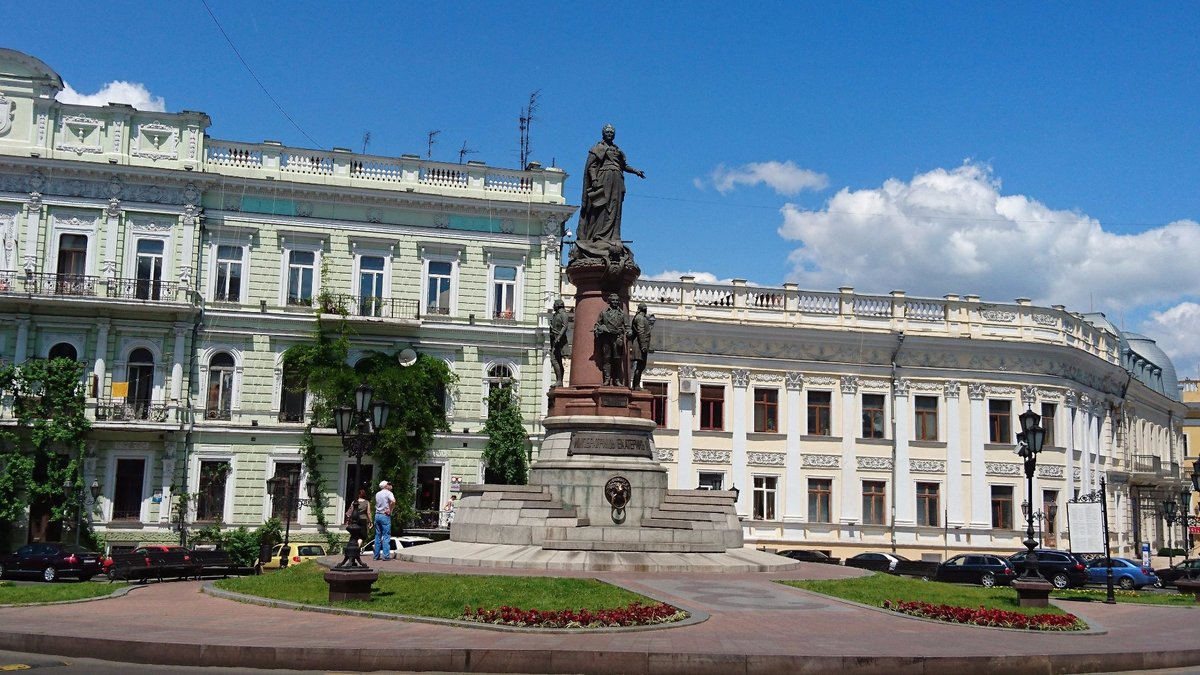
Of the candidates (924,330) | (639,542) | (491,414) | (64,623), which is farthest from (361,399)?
(924,330)

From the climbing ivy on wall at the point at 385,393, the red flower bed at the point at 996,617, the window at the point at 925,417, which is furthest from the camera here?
the window at the point at 925,417

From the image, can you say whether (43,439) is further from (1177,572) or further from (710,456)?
(1177,572)

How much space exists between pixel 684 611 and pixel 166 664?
7.26m

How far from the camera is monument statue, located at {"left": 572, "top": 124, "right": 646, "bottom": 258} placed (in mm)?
28375

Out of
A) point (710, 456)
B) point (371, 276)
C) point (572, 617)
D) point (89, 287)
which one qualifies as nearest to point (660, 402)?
point (710, 456)

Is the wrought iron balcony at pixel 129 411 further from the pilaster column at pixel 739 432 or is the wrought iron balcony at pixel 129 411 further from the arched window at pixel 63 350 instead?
the pilaster column at pixel 739 432

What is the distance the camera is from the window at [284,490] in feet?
150

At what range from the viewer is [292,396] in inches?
1837

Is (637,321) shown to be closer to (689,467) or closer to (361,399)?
(361,399)

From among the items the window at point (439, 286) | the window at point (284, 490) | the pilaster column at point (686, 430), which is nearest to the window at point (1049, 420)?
the pilaster column at point (686, 430)

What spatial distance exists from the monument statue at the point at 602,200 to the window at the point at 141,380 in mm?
23771

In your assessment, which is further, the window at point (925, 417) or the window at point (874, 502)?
the window at point (925, 417)

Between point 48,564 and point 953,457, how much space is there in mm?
36380

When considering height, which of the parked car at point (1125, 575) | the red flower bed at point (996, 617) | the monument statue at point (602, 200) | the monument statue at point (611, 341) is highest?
the monument statue at point (602, 200)
